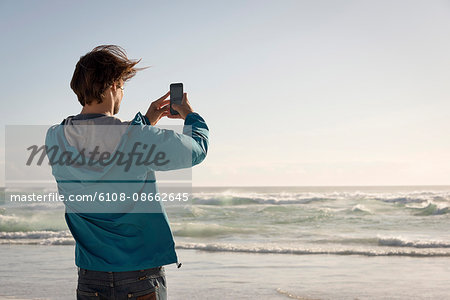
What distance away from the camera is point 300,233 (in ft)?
38.5

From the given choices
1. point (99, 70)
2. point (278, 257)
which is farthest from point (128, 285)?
point (278, 257)

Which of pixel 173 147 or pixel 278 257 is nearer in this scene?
pixel 173 147

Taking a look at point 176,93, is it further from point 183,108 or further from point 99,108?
point 99,108

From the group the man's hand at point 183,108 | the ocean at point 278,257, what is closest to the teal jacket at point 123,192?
the man's hand at point 183,108

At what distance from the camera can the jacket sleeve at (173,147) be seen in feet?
4.03

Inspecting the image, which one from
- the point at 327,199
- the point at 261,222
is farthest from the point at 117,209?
the point at 327,199

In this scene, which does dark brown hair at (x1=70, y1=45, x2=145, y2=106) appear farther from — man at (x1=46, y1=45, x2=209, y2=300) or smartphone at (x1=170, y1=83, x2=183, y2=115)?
smartphone at (x1=170, y1=83, x2=183, y2=115)

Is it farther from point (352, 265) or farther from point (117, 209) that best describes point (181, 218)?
point (117, 209)

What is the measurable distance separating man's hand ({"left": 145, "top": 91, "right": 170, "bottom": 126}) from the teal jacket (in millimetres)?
185

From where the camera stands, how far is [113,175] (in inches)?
48.7

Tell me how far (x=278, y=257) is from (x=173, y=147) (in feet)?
23.3

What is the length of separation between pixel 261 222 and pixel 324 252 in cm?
592

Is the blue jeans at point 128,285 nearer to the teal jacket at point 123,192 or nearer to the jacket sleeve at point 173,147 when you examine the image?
the teal jacket at point 123,192

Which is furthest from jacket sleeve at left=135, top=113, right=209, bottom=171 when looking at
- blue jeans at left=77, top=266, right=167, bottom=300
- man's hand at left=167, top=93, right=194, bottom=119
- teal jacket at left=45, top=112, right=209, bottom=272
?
blue jeans at left=77, top=266, right=167, bottom=300
